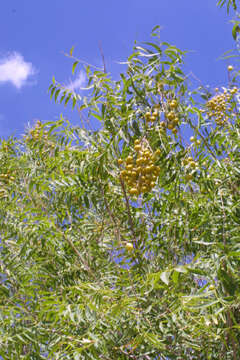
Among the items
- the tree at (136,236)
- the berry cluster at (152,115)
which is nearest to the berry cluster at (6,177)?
the tree at (136,236)

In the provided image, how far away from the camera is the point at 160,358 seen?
221 cm

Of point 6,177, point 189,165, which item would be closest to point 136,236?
point 189,165

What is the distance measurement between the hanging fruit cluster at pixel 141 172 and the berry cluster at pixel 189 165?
23cm

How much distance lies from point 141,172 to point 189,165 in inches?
12.6

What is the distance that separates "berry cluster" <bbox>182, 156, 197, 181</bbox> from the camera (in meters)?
2.19

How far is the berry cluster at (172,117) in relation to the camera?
2.11 metres

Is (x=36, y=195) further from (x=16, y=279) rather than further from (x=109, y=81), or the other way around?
(x=109, y=81)

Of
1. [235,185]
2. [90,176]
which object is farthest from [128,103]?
[235,185]

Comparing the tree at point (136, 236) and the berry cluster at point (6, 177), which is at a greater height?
the berry cluster at point (6, 177)

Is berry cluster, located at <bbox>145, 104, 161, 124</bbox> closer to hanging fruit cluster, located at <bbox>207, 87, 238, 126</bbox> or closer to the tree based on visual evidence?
the tree

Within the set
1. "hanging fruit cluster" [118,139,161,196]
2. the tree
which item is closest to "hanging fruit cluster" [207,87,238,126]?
the tree

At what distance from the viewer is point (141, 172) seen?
2.01 metres

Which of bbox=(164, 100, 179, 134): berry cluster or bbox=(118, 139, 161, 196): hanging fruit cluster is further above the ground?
bbox=(164, 100, 179, 134): berry cluster

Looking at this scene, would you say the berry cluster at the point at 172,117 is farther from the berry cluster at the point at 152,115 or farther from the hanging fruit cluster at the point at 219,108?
the hanging fruit cluster at the point at 219,108
